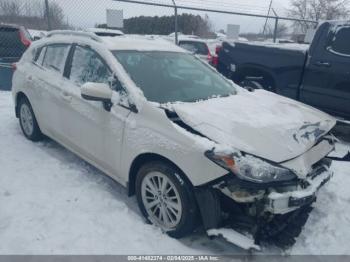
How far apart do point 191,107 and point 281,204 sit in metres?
1.19

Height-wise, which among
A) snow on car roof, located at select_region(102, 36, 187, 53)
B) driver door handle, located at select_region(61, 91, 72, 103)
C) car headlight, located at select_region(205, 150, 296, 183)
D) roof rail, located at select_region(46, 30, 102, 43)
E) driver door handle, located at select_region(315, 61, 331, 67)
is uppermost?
roof rail, located at select_region(46, 30, 102, 43)

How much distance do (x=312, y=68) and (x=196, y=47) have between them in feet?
25.5

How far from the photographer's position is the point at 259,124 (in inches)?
124

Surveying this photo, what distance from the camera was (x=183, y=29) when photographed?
1007 inches

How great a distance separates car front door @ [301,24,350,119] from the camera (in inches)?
225

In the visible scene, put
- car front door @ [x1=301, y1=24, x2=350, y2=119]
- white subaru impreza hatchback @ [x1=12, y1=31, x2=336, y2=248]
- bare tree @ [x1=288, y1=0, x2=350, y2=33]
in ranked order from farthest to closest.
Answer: bare tree @ [x1=288, y1=0, x2=350, y2=33] < car front door @ [x1=301, y1=24, x2=350, y2=119] < white subaru impreza hatchback @ [x1=12, y1=31, x2=336, y2=248]

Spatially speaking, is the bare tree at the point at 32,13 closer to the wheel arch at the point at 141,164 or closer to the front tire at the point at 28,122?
the front tire at the point at 28,122

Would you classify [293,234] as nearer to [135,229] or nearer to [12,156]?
[135,229]

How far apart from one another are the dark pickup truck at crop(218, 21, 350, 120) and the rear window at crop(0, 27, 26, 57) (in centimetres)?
626

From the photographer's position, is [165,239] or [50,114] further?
[50,114]

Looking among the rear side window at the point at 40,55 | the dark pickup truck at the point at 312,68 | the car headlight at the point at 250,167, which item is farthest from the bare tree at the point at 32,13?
the car headlight at the point at 250,167

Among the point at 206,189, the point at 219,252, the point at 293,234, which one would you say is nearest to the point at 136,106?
the point at 206,189

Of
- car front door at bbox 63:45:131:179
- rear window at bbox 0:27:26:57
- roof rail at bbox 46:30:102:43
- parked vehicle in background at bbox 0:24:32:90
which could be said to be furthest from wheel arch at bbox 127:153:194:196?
rear window at bbox 0:27:26:57

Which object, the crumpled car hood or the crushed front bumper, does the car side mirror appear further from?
the crushed front bumper
